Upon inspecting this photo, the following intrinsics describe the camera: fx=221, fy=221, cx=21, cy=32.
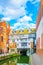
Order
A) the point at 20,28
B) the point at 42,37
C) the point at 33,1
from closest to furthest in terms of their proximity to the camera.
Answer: the point at 33,1
the point at 20,28
the point at 42,37

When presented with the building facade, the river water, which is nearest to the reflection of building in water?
the building facade

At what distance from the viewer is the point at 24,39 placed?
659 centimetres

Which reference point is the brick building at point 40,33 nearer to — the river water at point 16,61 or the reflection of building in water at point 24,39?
the reflection of building in water at point 24,39

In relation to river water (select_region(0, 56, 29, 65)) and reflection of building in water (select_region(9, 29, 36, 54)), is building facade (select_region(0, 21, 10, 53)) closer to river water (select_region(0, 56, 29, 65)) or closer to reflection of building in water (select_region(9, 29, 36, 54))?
reflection of building in water (select_region(9, 29, 36, 54))

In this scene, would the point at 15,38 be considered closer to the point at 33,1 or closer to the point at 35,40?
the point at 35,40

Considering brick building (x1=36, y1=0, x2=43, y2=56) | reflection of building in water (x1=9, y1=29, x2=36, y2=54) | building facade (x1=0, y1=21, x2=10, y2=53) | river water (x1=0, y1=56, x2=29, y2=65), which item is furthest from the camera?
river water (x1=0, y1=56, x2=29, y2=65)

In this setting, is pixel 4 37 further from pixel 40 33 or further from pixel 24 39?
pixel 40 33

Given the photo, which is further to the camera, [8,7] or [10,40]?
[10,40]

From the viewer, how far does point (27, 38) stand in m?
6.56

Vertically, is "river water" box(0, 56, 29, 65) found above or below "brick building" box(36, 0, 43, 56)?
below

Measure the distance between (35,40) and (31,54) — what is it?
1.48ft

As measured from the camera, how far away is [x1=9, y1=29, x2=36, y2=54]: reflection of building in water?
6.49 m

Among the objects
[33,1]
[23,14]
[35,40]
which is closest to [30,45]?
[35,40]

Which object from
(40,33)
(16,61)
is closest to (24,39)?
(40,33)
